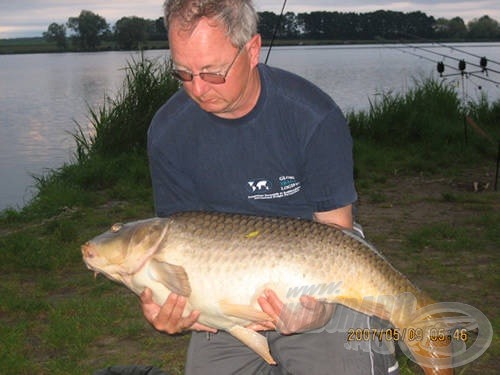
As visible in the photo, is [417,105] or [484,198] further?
[417,105]

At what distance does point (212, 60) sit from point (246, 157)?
52 cm

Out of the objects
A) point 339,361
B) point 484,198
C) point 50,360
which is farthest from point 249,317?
point 484,198

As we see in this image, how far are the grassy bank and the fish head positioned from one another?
144 cm

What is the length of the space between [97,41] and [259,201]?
5286 centimetres

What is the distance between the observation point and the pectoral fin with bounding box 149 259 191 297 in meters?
2.63

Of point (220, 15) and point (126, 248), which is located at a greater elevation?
point (220, 15)

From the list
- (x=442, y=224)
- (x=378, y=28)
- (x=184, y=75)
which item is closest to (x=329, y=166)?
(x=184, y=75)

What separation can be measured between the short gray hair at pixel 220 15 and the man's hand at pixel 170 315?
3.65 feet

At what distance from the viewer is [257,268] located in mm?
2588

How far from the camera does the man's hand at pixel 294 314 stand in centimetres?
260

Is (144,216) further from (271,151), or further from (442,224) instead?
(271,151)

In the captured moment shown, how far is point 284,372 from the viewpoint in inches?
118

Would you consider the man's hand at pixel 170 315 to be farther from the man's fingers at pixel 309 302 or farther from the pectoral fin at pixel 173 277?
the man's fingers at pixel 309 302

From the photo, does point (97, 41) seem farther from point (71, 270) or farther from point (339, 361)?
point (339, 361)
